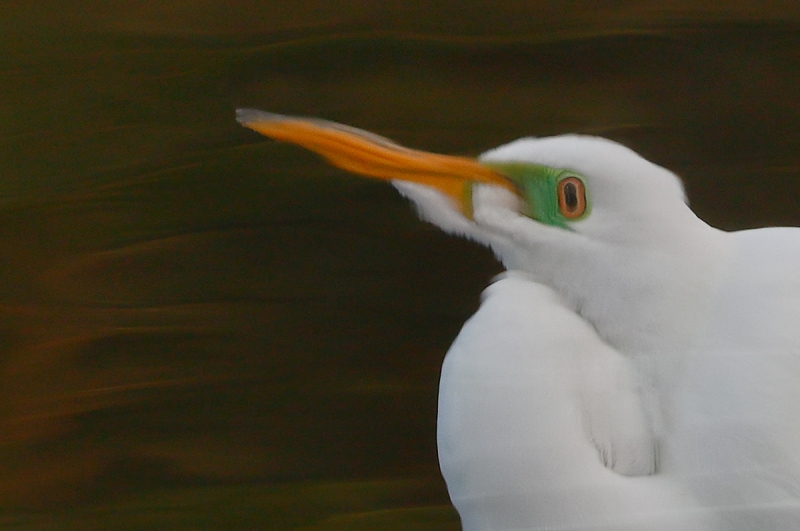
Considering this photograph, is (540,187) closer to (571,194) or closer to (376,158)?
(571,194)

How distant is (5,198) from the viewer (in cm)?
60

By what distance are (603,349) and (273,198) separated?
11.0 inches

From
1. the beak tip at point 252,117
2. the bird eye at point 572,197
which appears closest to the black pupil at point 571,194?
the bird eye at point 572,197

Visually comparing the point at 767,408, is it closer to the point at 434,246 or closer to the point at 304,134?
the point at 434,246

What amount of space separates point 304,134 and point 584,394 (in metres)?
0.29

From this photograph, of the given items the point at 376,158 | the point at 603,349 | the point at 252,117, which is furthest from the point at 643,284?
the point at 252,117

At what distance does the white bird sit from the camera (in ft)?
1.85

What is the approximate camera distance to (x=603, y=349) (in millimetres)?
594

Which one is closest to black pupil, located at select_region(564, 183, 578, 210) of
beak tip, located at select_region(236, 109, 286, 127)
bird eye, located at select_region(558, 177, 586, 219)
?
bird eye, located at select_region(558, 177, 586, 219)

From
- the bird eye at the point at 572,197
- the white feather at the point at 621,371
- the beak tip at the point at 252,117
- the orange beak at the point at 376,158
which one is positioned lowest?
the white feather at the point at 621,371

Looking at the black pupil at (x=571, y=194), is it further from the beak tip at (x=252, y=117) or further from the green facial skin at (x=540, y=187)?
the beak tip at (x=252, y=117)

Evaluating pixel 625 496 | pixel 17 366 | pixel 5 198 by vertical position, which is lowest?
pixel 625 496

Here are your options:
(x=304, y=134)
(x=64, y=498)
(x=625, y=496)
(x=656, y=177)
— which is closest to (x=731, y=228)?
(x=656, y=177)

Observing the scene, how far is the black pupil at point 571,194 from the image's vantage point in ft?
1.89
